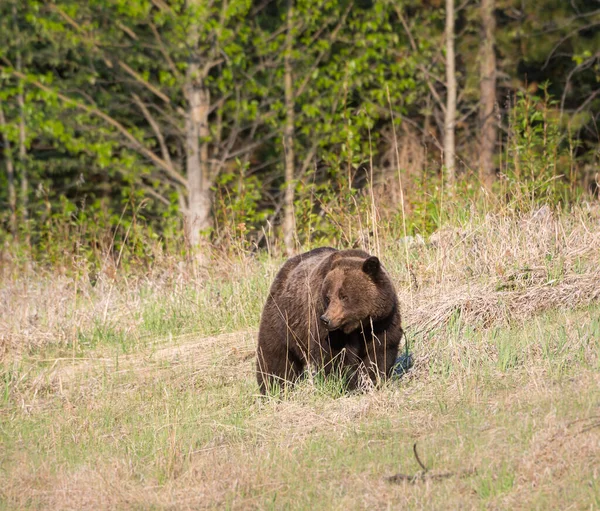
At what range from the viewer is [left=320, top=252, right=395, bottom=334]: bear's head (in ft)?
19.8

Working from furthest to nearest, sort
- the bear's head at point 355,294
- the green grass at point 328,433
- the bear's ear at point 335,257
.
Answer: the bear's ear at point 335,257, the bear's head at point 355,294, the green grass at point 328,433

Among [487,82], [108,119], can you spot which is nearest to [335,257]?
[108,119]

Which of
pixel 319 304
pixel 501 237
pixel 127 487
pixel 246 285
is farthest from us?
pixel 246 285

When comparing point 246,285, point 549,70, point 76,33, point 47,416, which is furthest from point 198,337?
point 549,70

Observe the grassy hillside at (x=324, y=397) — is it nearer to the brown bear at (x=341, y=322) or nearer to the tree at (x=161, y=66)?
the brown bear at (x=341, y=322)

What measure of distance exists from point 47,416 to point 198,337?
6.88ft

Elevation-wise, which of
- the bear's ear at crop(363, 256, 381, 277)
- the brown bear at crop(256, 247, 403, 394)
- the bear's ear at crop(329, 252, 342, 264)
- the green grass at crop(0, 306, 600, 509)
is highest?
the bear's ear at crop(329, 252, 342, 264)

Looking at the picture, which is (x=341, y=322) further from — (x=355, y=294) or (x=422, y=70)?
(x=422, y=70)

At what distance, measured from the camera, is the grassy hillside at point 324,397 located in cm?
475

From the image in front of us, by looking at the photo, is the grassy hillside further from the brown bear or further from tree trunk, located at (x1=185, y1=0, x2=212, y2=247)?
tree trunk, located at (x1=185, y1=0, x2=212, y2=247)

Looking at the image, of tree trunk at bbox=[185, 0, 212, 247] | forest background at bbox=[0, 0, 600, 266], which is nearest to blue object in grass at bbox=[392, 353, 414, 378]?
forest background at bbox=[0, 0, 600, 266]

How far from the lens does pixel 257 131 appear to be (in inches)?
857

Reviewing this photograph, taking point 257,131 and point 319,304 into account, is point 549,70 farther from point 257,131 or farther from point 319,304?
point 319,304

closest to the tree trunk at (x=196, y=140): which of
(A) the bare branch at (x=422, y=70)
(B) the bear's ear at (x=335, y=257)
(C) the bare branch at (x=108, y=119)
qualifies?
(C) the bare branch at (x=108, y=119)
